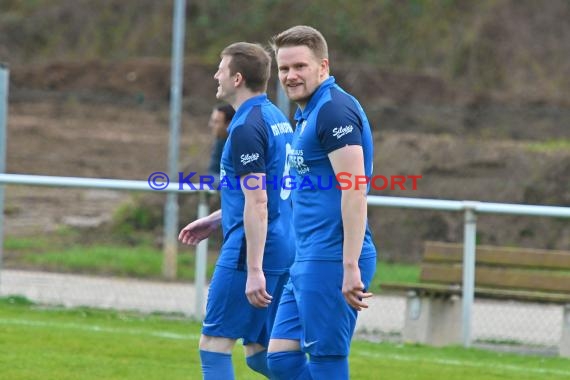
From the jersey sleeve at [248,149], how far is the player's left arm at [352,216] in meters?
0.72

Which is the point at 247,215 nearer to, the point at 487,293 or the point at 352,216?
Result: the point at 352,216

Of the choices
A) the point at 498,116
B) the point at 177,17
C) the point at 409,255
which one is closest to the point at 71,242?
the point at 177,17

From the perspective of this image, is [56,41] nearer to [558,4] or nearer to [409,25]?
[409,25]

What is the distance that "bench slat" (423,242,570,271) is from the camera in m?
10.1

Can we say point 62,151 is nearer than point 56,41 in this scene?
Yes

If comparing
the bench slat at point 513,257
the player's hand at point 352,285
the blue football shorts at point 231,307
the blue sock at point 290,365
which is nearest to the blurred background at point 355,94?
the bench slat at point 513,257

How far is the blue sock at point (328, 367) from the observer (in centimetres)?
527

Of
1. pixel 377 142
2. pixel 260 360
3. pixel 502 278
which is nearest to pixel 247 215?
pixel 260 360

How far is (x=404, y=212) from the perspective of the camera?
1755 centimetres

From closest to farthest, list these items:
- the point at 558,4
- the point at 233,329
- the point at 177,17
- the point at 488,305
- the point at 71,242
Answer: the point at 233,329
the point at 488,305
the point at 177,17
the point at 71,242
the point at 558,4

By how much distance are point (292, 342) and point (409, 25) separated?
27.9 m

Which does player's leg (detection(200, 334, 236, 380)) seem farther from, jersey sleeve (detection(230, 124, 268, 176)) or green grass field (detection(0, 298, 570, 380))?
green grass field (detection(0, 298, 570, 380))

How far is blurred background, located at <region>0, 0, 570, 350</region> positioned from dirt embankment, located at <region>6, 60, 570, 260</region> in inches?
1.4

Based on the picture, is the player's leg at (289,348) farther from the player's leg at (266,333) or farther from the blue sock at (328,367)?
the player's leg at (266,333)
